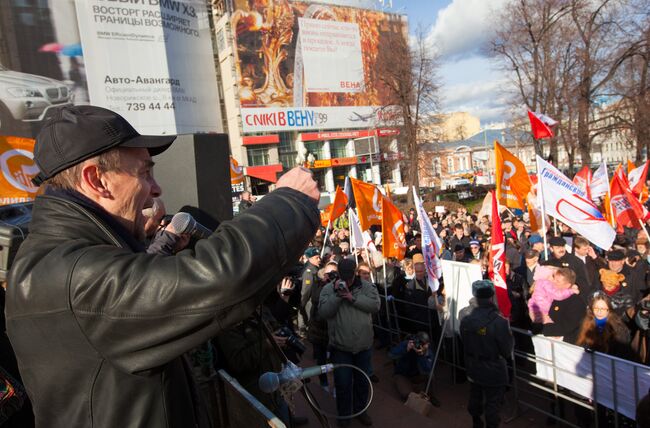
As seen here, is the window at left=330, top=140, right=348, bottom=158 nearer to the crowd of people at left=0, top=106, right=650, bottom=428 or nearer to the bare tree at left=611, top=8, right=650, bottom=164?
the bare tree at left=611, top=8, right=650, bottom=164

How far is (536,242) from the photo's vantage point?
9023 millimetres

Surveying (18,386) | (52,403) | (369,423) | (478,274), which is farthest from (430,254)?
(52,403)

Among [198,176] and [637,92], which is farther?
[637,92]

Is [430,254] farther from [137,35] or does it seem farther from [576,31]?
[137,35]

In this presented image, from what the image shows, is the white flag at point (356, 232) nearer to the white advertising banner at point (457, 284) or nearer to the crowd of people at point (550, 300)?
the crowd of people at point (550, 300)

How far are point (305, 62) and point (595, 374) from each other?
52741mm

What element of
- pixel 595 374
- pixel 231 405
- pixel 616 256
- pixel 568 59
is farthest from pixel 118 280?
pixel 568 59

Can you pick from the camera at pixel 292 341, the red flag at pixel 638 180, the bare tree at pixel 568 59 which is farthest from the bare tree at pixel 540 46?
the camera at pixel 292 341

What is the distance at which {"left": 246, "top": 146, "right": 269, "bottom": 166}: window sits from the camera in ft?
163

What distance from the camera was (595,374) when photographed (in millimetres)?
4180

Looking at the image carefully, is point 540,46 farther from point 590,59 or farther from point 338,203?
point 338,203

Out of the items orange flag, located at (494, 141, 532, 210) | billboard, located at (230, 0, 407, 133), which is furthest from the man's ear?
billboard, located at (230, 0, 407, 133)

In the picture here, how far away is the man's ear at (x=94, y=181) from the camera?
119 cm

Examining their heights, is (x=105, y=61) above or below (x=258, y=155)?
above
